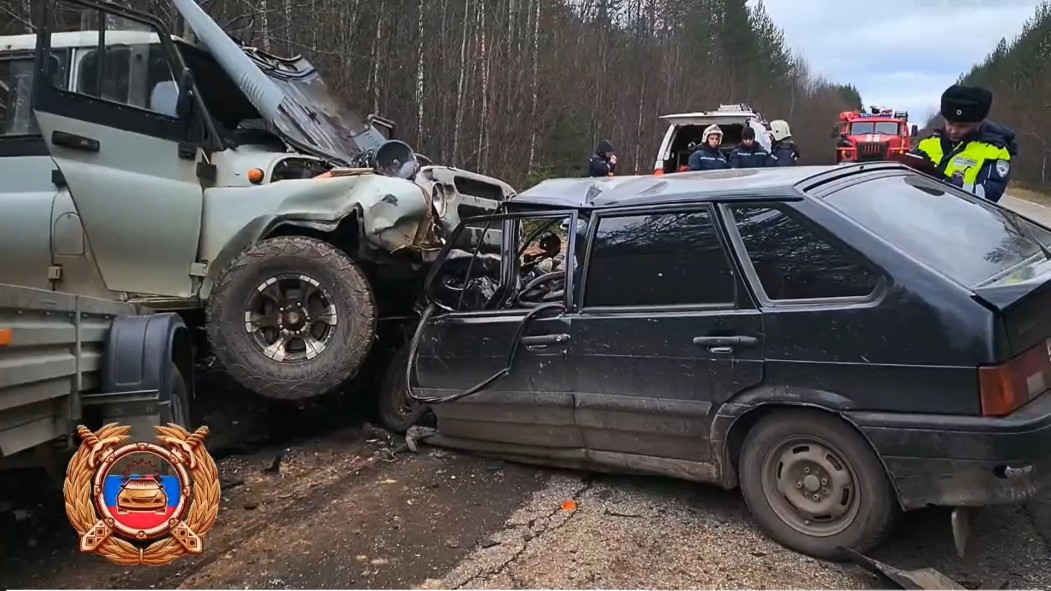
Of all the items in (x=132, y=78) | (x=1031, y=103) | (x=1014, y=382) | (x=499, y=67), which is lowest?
(x=1014, y=382)

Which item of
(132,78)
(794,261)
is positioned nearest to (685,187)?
(794,261)

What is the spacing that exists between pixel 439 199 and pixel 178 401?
202 centimetres

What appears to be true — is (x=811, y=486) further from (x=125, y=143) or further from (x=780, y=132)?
(x=780, y=132)

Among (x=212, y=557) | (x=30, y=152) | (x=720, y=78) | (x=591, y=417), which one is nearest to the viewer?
(x=212, y=557)

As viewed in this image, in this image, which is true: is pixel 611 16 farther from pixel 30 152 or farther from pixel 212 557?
pixel 212 557

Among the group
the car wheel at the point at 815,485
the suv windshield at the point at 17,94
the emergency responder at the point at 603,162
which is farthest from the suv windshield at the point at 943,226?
the emergency responder at the point at 603,162

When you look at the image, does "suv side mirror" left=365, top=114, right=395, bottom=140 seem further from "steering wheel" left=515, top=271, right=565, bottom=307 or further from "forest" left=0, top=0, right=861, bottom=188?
"steering wheel" left=515, top=271, right=565, bottom=307

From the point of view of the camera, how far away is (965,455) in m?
2.84

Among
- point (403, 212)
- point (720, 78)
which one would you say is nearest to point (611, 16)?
point (720, 78)

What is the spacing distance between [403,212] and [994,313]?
3093 millimetres

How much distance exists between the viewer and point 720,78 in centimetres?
3938

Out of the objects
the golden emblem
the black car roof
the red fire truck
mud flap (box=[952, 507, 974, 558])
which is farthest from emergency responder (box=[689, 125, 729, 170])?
the red fire truck

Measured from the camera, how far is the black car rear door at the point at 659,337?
3373 mm

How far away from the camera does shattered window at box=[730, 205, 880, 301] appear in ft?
10.3
